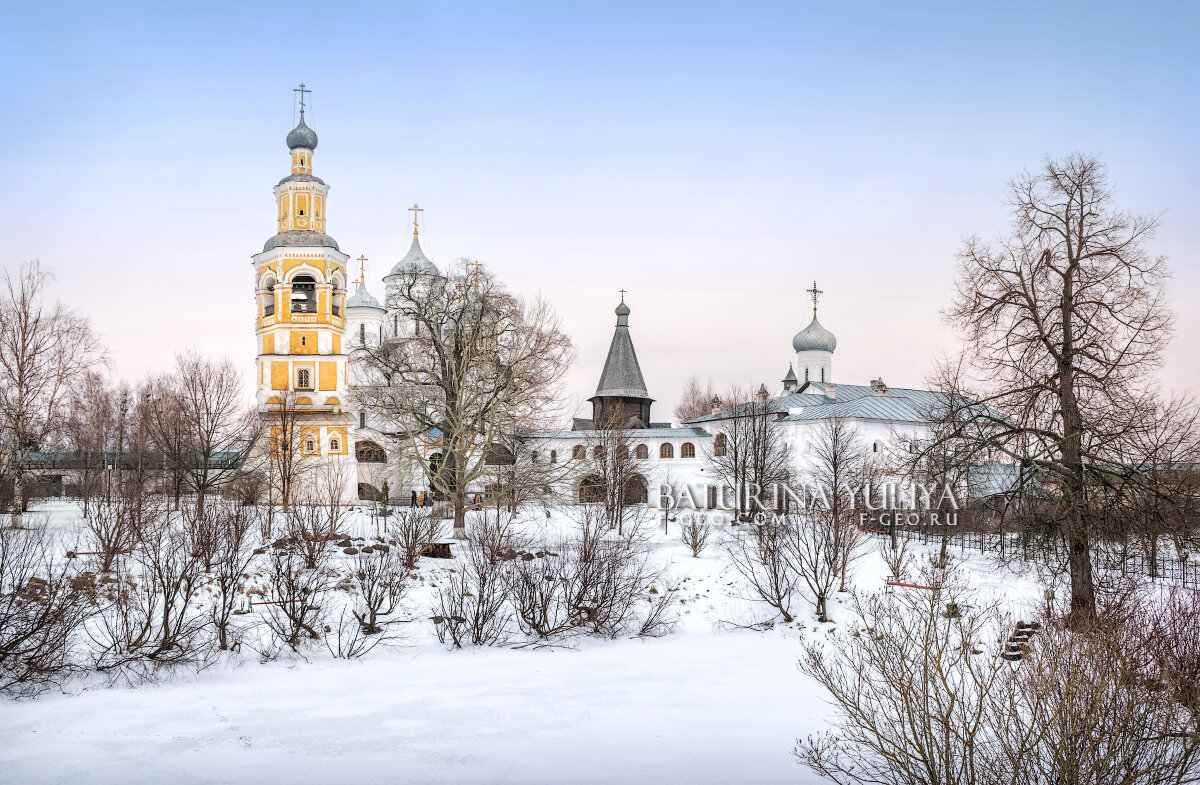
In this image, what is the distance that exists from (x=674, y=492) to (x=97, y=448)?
2402 centimetres

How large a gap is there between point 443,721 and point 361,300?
4029 centimetres

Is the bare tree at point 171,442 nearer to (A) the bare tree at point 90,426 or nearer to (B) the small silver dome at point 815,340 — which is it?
(A) the bare tree at point 90,426

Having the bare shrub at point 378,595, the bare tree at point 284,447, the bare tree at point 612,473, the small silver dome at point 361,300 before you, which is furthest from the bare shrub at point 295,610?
the small silver dome at point 361,300

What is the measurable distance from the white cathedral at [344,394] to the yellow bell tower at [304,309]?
1.6 inches

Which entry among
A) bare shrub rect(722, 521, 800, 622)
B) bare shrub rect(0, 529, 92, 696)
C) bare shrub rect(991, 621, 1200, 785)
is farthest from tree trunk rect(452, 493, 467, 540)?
bare shrub rect(991, 621, 1200, 785)

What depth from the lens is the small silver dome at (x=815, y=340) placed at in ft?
167

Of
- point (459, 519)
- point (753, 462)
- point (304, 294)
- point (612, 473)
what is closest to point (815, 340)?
point (753, 462)

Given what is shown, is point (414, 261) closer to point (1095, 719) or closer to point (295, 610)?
point (295, 610)

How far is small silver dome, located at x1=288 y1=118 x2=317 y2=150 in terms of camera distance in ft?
119

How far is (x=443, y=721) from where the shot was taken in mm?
10680

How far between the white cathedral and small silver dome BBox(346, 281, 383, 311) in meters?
3.70

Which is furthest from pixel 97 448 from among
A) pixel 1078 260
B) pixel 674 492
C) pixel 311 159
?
pixel 1078 260

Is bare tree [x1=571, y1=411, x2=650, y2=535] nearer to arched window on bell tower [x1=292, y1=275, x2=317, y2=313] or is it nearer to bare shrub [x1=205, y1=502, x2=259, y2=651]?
bare shrub [x1=205, y1=502, x2=259, y2=651]

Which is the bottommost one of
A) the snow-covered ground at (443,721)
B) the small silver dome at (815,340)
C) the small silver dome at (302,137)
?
the snow-covered ground at (443,721)
